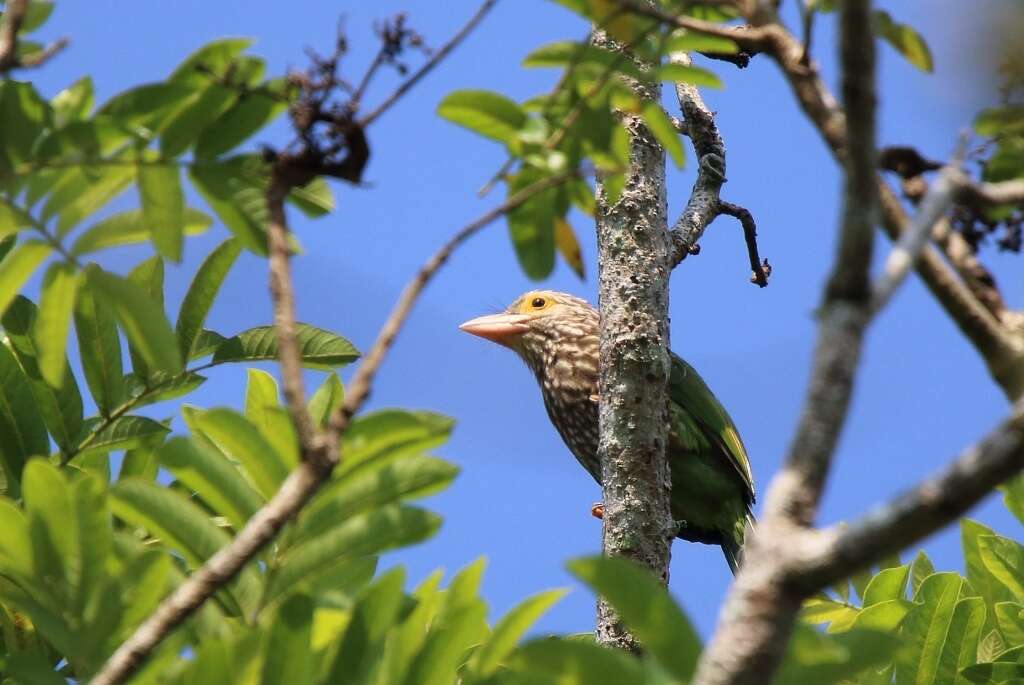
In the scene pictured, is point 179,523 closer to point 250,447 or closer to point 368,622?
point 250,447

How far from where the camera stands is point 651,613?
48.5 inches

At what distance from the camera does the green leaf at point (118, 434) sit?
2.43 metres

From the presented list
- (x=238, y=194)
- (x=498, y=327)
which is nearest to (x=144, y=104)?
(x=238, y=194)

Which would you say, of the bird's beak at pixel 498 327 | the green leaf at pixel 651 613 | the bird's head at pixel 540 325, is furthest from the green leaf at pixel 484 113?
the bird's beak at pixel 498 327

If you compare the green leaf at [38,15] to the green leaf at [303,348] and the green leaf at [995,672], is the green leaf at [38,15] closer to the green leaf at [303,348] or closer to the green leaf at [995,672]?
the green leaf at [303,348]

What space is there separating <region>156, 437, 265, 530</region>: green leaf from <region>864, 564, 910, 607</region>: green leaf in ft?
5.61

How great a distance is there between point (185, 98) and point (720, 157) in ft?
9.26

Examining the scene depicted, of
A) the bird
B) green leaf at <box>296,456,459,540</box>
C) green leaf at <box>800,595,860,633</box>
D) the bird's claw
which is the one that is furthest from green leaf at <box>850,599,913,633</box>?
the bird

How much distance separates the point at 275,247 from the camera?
1478 mm

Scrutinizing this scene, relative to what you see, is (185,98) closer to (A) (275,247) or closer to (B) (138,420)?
(A) (275,247)

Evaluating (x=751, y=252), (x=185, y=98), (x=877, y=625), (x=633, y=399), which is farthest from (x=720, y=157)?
(x=185, y=98)

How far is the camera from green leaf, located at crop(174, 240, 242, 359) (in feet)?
8.29

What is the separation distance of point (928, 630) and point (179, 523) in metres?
1.59

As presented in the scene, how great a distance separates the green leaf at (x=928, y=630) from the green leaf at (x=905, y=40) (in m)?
1.20
